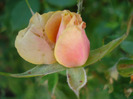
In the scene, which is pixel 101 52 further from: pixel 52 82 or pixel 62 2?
pixel 62 2

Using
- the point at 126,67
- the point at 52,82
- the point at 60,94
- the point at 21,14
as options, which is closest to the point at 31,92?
the point at 60,94

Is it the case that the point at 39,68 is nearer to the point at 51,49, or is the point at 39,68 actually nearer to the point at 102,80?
the point at 51,49

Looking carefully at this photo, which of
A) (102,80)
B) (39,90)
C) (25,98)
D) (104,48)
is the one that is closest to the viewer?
(104,48)

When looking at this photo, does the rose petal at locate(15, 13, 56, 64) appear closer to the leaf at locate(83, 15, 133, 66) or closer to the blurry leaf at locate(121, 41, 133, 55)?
the leaf at locate(83, 15, 133, 66)

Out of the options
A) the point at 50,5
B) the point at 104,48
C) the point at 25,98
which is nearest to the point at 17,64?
the point at 25,98

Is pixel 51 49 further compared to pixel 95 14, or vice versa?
pixel 95 14

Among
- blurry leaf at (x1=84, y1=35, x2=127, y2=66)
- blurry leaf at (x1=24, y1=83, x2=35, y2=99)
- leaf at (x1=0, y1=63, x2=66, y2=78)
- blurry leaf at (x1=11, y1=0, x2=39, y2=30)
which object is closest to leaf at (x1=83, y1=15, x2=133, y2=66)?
blurry leaf at (x1=84, y1=35, x2=127, y2=66)
